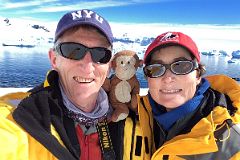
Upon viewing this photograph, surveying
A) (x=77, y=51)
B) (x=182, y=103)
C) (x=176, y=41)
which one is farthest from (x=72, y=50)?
(x=182, y=103)

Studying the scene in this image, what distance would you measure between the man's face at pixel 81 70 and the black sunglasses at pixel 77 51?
0.9 inches

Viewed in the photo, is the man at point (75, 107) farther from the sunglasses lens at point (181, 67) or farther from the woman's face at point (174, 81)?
the sunglasses lens at point (181, 67)

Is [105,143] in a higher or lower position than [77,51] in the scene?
lower

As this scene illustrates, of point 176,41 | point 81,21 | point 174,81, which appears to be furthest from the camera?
point 174,81

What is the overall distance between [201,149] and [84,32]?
3.27 feet

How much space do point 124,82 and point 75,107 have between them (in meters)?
0.57

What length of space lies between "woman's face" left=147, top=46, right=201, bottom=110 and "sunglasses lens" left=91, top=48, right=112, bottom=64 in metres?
0.42

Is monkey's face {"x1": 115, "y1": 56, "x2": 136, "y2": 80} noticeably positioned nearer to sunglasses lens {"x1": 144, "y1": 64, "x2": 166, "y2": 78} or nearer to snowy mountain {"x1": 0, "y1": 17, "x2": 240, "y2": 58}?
sunglasses lens {"x1": 144, "y1": 64, "x2": 166, "y2": 78}

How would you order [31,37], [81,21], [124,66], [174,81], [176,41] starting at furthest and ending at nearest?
[31,37]
[124,66]
[174,81]
[176,41]
[81,21]

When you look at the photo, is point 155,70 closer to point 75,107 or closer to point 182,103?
point 182,103

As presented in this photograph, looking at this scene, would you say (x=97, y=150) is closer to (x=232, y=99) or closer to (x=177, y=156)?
(x=177, y=156)

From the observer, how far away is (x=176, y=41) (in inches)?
79.7

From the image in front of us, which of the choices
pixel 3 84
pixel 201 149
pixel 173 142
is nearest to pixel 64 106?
pixel 173 142

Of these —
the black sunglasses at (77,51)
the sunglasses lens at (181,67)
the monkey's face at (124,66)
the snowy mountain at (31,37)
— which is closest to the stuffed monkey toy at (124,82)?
the monkey's face at (124,66)
